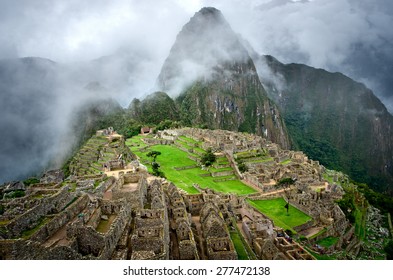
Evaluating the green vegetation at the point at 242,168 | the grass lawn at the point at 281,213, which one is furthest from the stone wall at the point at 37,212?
the green vegetation at the point at 242,168

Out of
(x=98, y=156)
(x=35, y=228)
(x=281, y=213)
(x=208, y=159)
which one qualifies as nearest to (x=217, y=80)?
(x=208, y=159)

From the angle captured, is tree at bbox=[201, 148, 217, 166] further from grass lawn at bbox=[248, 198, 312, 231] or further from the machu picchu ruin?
grass lawn at bbox=[248, 198, 312, 231]

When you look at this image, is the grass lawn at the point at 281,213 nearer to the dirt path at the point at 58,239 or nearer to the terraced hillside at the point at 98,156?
the terraced hillside at the point at 98,156

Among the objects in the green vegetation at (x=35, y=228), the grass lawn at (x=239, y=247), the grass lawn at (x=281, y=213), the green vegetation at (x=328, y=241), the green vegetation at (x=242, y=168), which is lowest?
the green vegetation at (x=328, y=241)

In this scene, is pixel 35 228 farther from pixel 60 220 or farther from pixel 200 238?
pixel 200 238

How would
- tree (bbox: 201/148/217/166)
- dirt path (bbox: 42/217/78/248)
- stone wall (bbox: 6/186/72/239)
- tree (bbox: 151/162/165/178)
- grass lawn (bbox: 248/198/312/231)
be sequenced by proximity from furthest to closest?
tree (bbox: 201/148/217/166)
tree (bbox: 151/162/165/178)
grass lawn (bbox: 248/198/312/231)
stone wall (bbox: 6/186/72/239)
dirt path (bbox: 42/217/78/248)

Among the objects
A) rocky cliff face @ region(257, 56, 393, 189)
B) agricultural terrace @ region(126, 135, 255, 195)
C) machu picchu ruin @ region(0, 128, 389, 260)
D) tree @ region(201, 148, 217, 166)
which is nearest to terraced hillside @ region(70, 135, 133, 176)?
machu picchu ruin @ region(0, 128, 389, 260)
